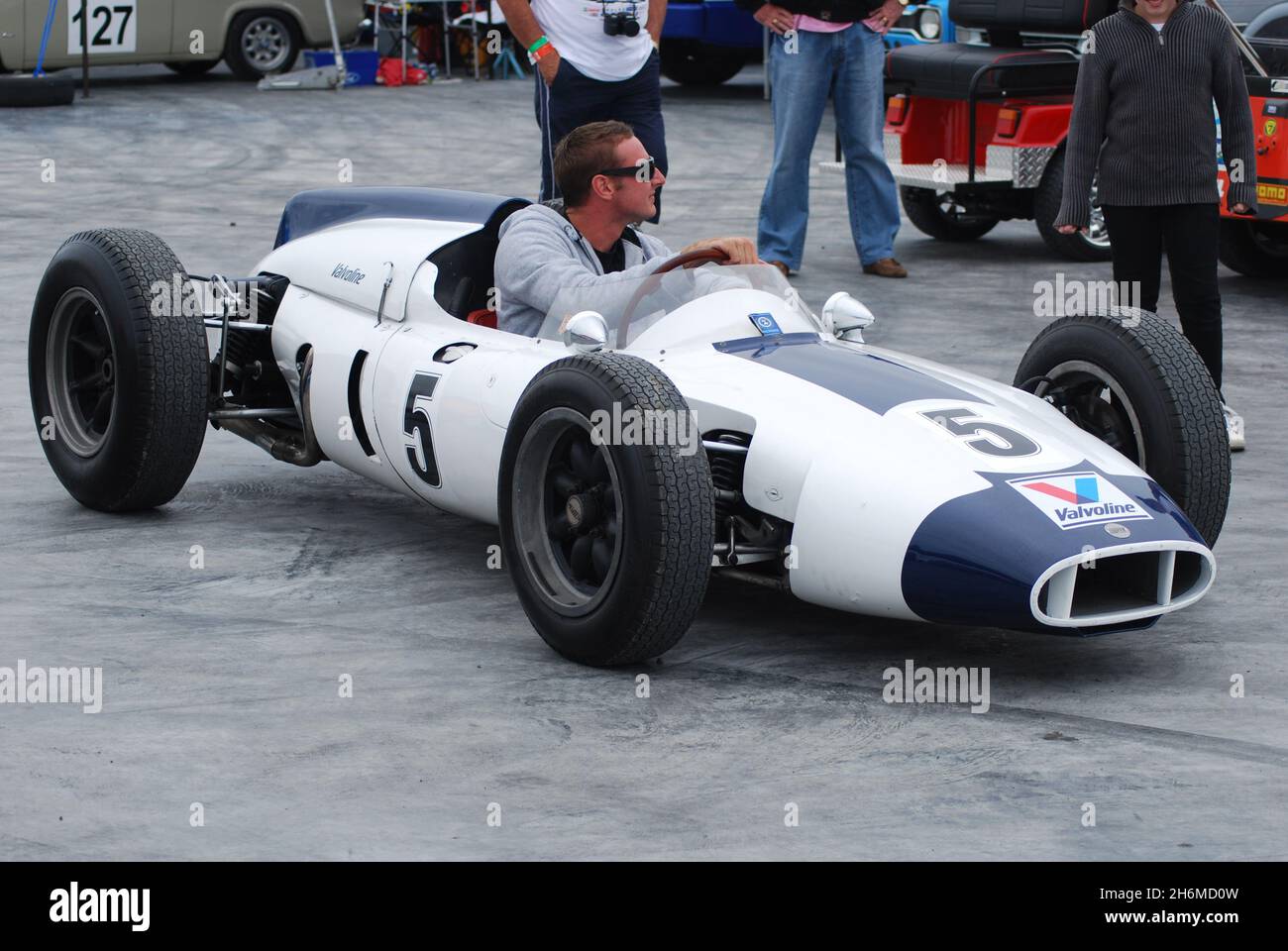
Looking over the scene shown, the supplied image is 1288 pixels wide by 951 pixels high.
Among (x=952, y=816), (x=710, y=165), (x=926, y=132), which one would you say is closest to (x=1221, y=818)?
(x=952, y=816)

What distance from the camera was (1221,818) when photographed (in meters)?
4.10

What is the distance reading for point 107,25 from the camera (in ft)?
58.7

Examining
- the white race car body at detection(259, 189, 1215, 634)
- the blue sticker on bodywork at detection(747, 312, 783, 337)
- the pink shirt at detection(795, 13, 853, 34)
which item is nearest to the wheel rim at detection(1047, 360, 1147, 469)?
the white race car body at detection(259, 189, 1215, 634)

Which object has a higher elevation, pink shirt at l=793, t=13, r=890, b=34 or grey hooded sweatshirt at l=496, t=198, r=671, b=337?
pink shirt at l=793, t=13, r=890, b=34

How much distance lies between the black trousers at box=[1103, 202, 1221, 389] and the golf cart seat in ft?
13.2

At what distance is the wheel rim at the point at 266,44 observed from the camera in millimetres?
19125

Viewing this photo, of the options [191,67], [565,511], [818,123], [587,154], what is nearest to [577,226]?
[587,154]

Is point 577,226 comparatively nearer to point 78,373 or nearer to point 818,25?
point 78,373

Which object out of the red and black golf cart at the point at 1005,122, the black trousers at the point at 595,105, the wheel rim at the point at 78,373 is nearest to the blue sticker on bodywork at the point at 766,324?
the wheel rim at the point at 78,373

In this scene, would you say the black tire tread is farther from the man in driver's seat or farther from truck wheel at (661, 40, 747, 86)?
truck wheel at (661, 40, 747, 86)

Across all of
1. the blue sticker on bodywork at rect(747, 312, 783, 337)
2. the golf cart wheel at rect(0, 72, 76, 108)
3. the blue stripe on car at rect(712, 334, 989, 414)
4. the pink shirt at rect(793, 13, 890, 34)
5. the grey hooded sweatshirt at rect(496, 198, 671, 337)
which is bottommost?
the golf cart wheel at rect(0, 72, 76, 108)

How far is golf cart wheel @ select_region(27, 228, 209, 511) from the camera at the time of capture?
618 cm

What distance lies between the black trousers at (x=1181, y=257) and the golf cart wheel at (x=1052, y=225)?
12.8ft

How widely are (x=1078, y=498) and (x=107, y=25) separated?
14.7 m
